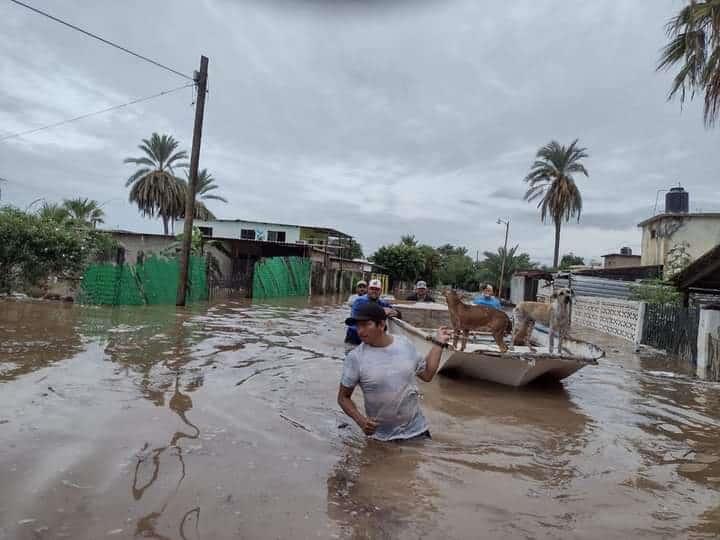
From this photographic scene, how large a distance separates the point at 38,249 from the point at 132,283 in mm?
2772

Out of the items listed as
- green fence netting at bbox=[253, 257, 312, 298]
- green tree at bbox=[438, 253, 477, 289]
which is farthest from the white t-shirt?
green tree at bbox=[438, 253, 477, 289]

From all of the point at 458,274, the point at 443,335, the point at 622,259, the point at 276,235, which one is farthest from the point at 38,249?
the point at 458,274

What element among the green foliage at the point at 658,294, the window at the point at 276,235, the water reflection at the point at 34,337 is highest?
the window at the point at 276,235

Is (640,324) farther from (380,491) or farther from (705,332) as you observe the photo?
(380,491)

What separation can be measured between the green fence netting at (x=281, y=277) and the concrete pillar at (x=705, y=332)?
18.4 meters

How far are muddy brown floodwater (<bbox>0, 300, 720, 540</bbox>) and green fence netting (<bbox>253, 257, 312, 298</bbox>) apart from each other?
16221 mm

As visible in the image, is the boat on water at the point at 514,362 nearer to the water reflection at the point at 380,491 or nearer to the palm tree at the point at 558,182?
the water reflection at the point at 380,491

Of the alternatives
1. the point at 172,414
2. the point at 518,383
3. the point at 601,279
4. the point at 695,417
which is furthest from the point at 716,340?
the point at 601,279

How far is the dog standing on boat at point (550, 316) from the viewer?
26.2 ft

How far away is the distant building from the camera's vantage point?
3975 centimetres

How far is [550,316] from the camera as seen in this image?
8.59m

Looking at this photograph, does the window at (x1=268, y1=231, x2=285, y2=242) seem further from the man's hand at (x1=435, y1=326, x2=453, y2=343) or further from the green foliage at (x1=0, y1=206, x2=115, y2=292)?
the man's hand at (x1=435, y1=326, x2=453, y2=343)

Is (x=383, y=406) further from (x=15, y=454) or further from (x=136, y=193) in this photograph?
(x=136, y=193)

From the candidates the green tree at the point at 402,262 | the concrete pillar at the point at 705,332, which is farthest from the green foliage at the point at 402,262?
the concrete pillar at the point at 705,332
